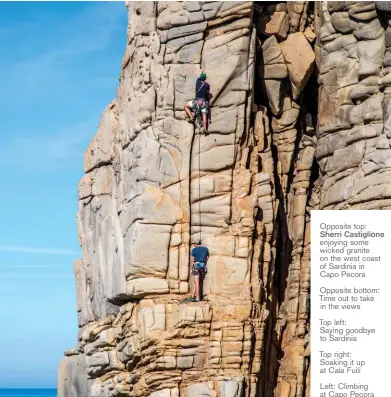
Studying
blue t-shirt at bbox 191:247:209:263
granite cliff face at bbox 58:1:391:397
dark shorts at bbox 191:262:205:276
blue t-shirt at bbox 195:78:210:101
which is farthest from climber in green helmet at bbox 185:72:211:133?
dark shorts at bbox 191:262:205:276

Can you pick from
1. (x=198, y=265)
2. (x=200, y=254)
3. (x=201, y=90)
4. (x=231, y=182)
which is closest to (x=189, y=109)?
(x=201, y=90)

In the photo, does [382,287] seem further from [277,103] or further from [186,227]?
[277,103]

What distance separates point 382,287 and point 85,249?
57.5 ft

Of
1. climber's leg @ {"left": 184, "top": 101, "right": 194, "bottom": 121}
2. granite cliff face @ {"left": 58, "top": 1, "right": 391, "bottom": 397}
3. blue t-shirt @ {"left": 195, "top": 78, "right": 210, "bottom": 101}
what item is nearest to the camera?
granite cliff face @ {"left": 58, "top": 1, "right": 391, "bottom": 397}

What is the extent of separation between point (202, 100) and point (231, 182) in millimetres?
2648

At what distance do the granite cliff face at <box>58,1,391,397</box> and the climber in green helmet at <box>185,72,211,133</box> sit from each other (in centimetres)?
31

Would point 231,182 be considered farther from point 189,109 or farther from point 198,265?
point 198,265

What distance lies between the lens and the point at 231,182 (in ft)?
135

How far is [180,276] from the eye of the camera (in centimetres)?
4041

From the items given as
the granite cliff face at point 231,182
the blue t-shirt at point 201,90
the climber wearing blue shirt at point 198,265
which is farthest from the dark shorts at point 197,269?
the blue t-shirt at point 201,90

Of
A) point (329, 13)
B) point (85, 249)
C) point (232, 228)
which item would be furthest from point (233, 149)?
point (85, 249)

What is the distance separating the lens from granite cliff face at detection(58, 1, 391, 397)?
3984cm

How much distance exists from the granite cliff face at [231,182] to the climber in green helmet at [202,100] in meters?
0.31

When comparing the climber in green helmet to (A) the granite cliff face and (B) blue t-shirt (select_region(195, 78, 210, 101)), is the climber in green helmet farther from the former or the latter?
(A) the granite cliff face
